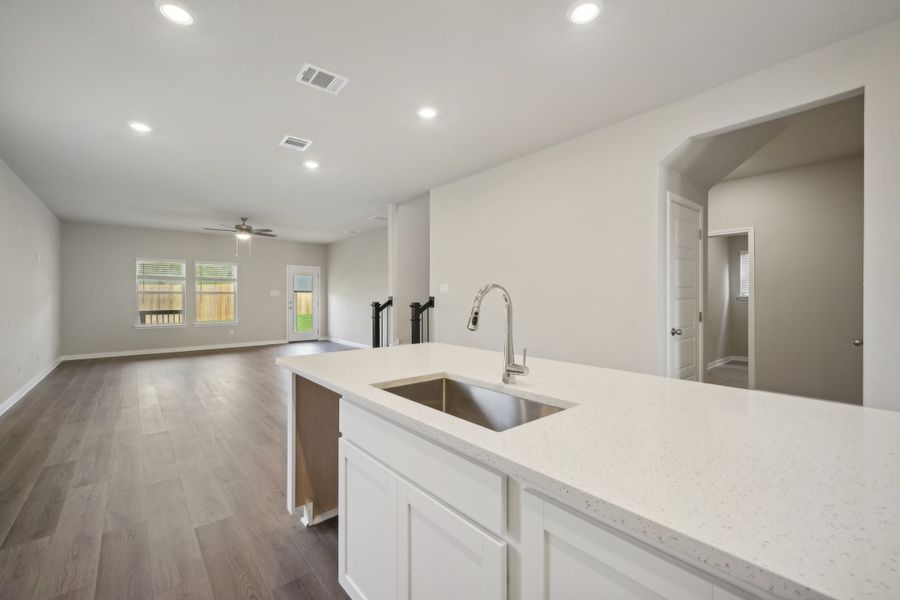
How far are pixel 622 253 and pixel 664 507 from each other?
2.83 metres

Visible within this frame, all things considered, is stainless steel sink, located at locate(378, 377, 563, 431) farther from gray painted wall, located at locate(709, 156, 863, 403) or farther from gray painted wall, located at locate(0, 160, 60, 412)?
gray painted wall, located at locate(0, 160, 60, 412)

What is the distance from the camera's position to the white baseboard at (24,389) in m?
3.96

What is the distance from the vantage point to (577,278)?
3434mm

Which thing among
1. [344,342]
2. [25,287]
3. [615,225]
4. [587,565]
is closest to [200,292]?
[344,342]

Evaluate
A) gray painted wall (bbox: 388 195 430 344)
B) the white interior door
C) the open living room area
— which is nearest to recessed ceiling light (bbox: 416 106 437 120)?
the open living room area

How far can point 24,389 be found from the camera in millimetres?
4629

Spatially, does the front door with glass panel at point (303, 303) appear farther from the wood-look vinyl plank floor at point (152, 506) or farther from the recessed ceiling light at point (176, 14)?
the recessed ceiling light at point (176, 14)

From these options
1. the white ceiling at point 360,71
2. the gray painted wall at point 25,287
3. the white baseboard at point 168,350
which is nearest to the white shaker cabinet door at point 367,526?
the white ceiling at point 360,71

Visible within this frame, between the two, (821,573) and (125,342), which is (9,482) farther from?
(125,342)

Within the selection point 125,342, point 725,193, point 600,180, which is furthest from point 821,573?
point 125,342

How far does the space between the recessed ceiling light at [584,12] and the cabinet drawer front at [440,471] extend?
2.13 meters

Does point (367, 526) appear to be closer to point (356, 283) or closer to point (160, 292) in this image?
point (356, 283)

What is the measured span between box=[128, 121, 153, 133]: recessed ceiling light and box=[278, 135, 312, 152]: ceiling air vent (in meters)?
1.00

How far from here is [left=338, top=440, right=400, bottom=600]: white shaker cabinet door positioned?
3.92 ft
